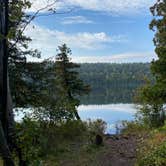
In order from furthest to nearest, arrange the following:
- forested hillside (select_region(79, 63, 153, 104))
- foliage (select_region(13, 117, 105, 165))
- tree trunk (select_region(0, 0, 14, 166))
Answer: forested hillside (select_region(79, 63, 153, 104)) → foliage (select_region(13, 117, 105, 165)) → tree trunk (select_region(0, 0, 14, 166))

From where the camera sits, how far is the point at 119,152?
11969 millimetres

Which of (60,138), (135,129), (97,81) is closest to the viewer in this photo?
(60,138)

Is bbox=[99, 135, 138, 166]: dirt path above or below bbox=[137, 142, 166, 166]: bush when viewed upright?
below

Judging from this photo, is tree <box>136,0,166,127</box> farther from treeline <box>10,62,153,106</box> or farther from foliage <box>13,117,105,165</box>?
foliage <box>13,117,105,165</box>

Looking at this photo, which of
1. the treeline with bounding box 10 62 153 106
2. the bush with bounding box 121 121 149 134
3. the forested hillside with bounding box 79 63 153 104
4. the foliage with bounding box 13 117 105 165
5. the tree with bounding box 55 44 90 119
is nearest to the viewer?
the foliage with bounding box 13 117 105 165

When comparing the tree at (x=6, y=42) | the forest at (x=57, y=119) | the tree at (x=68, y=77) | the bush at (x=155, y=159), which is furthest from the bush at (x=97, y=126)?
the tree at (x=68, y=77)

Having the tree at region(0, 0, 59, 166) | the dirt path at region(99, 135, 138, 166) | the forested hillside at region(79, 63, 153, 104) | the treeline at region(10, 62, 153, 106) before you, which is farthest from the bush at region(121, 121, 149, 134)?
the forested hillside at region(79, 63, 153, 104)

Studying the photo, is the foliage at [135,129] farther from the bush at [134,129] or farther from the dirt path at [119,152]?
the dirt path at [119,152]

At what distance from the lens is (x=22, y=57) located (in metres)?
21.1

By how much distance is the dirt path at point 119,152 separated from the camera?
10.8m

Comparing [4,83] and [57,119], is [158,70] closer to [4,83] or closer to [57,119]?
[57,119]

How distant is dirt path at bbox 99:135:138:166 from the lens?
425 inches

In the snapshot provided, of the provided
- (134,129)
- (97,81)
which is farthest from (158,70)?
(97,81)

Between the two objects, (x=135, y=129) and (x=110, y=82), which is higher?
(x=135, y=129)
